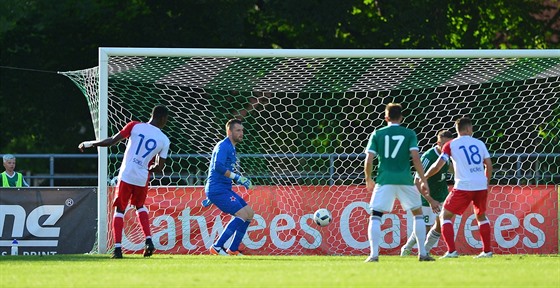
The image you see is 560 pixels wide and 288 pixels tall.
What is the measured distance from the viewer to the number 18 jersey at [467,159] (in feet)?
43.0

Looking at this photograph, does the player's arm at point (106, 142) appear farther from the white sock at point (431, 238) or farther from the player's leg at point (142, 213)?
the white sock at point (431, 238)

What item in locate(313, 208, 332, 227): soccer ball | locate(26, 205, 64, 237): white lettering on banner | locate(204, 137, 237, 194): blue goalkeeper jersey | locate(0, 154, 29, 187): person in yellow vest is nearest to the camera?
locate(204, 137, 237, 194): blue goalkeeper jersey

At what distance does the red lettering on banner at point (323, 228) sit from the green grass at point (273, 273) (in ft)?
10.6

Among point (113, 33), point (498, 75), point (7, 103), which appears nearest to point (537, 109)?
point (498, 75)

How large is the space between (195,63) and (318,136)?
3.29 meters

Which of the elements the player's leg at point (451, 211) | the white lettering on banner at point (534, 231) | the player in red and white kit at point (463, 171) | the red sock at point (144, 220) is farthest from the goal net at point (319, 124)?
the player's leg at point (451, 211)

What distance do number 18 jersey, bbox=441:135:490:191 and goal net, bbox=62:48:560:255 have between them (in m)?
2.44

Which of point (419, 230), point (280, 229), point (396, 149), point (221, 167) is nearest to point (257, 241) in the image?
point (280, 229)

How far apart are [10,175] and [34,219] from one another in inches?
59.0

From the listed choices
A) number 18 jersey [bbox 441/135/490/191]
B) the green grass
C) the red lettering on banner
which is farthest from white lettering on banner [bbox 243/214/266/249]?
number 18 jersey [bbox 441/135/490/191]

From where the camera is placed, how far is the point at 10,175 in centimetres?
1783

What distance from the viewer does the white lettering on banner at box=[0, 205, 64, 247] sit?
651 inches

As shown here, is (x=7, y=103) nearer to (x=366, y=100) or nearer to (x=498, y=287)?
(x=366, y=100)

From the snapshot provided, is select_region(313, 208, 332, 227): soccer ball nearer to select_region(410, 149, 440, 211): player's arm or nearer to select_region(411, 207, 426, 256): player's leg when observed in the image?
select_region(410, 149, 440, 211): player's arm
